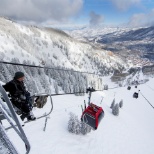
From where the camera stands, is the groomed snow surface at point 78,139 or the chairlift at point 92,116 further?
the groomed snow surface at point 78,139

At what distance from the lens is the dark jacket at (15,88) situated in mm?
6918

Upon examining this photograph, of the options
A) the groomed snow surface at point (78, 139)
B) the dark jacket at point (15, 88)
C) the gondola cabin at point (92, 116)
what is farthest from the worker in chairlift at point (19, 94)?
the gondola cabin at point (92, 116)

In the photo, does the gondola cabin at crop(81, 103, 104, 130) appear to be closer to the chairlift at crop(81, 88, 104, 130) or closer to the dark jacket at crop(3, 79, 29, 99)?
the chairlift at crop(81, 88, 104, 130)

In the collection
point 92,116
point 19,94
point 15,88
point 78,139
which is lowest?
point 78,139

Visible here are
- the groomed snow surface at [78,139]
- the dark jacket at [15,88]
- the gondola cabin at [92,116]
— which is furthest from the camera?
the groomed snow surface at [78,139]

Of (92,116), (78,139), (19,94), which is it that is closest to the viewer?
(19,94)

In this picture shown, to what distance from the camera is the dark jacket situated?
6.92 metres

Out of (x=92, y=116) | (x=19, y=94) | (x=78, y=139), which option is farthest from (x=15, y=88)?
(x=78, y=139)

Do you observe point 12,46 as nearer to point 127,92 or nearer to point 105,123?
point 127,92

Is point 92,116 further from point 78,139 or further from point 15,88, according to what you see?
point 78,139

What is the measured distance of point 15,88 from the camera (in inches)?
275

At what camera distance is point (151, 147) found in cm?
3008

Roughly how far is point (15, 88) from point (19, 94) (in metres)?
0.27

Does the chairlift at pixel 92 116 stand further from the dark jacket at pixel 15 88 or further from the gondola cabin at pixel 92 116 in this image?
the dark jacket at pixel 15 88
